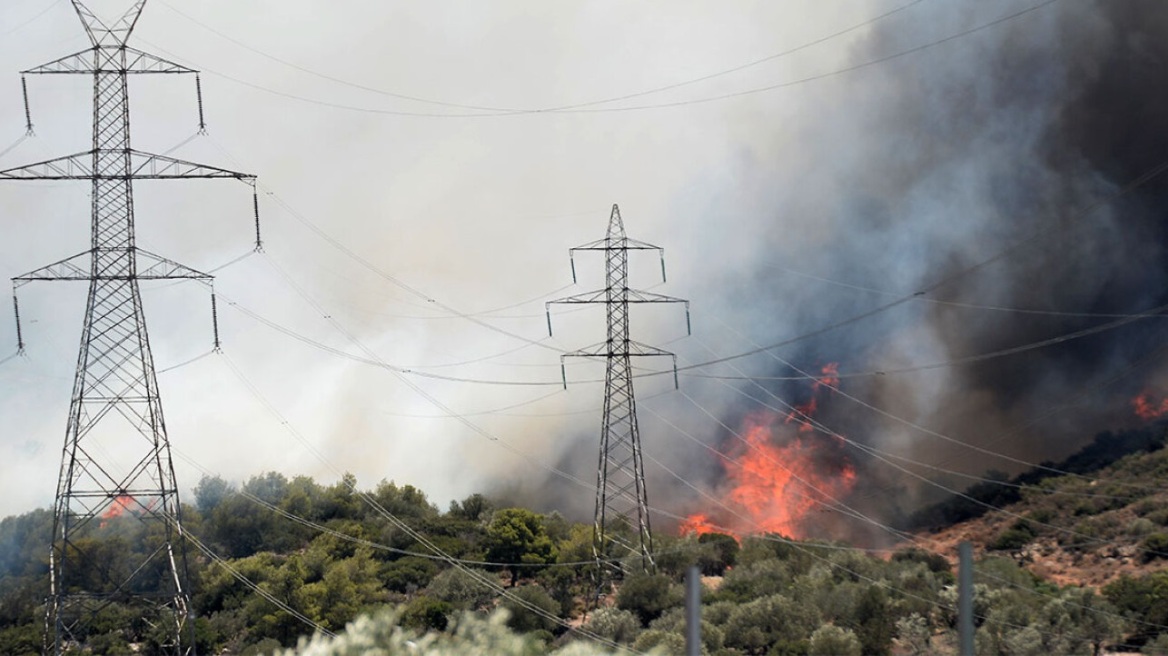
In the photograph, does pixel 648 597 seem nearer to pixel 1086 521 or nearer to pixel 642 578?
pixel 642 578

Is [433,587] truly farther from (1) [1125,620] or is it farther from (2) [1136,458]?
(2) [1136,458]

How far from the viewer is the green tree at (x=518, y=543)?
306 feet

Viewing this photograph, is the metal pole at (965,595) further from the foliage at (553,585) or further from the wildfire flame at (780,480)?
the wildfire flame at (780,480)

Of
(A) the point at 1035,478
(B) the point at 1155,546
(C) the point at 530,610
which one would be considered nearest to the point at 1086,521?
(B) the point at 1155,546

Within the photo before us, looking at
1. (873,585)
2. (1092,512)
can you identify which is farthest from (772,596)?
(1092,512)

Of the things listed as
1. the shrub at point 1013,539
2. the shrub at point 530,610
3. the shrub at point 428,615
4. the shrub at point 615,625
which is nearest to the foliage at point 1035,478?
the shrub at point 1013,539

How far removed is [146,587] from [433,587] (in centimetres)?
1965

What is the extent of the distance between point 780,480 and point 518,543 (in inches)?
708

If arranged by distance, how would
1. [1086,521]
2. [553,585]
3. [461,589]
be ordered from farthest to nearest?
[1086,521]
[553,585]
[461,589]

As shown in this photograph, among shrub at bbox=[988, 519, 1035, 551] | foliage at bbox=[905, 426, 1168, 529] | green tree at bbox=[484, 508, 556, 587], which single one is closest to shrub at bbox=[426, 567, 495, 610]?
green tree at bbox=[484, 508, 556, 587]

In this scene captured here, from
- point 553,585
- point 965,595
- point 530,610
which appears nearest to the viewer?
point 965,595

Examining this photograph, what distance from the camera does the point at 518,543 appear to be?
3728 inches

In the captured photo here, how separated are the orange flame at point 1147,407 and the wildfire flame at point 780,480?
18.8 metres

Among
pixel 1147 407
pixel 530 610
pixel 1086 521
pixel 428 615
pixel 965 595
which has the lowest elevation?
pixel 965 595
